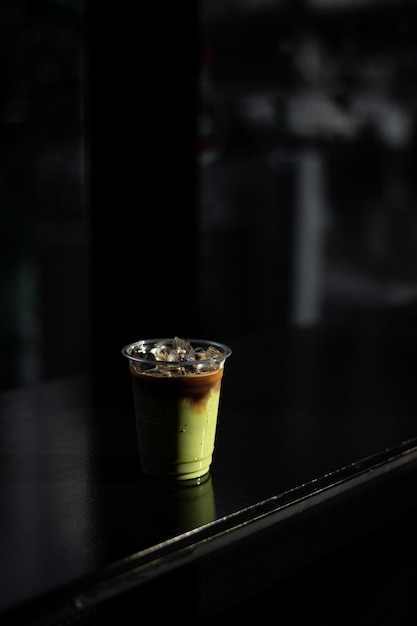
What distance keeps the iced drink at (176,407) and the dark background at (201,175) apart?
895 millimetres

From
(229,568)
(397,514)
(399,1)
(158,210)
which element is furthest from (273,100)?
(229,568)

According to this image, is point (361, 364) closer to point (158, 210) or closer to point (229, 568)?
point (229, 568)

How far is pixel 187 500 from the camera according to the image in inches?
36.9

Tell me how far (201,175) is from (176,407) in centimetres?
200

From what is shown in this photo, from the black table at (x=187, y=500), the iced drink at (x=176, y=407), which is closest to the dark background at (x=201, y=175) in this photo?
the black table at (x=187, y=500)

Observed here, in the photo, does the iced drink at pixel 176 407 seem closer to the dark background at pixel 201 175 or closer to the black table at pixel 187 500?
the black table at pixel 187 500

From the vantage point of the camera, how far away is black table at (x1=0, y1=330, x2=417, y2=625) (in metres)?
0.79

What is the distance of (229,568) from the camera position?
1053 millimetres

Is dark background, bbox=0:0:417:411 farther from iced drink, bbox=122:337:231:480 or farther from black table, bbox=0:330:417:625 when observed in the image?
iced drink, bbox=122:337:231:480

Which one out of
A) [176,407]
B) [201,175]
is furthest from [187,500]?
[201,175]

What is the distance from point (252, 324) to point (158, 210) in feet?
5.87

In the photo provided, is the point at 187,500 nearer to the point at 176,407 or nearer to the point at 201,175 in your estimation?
the point at 176,407

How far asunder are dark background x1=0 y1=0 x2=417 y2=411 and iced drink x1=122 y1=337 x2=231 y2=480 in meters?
0.90

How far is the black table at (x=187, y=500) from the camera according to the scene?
0.79 m
